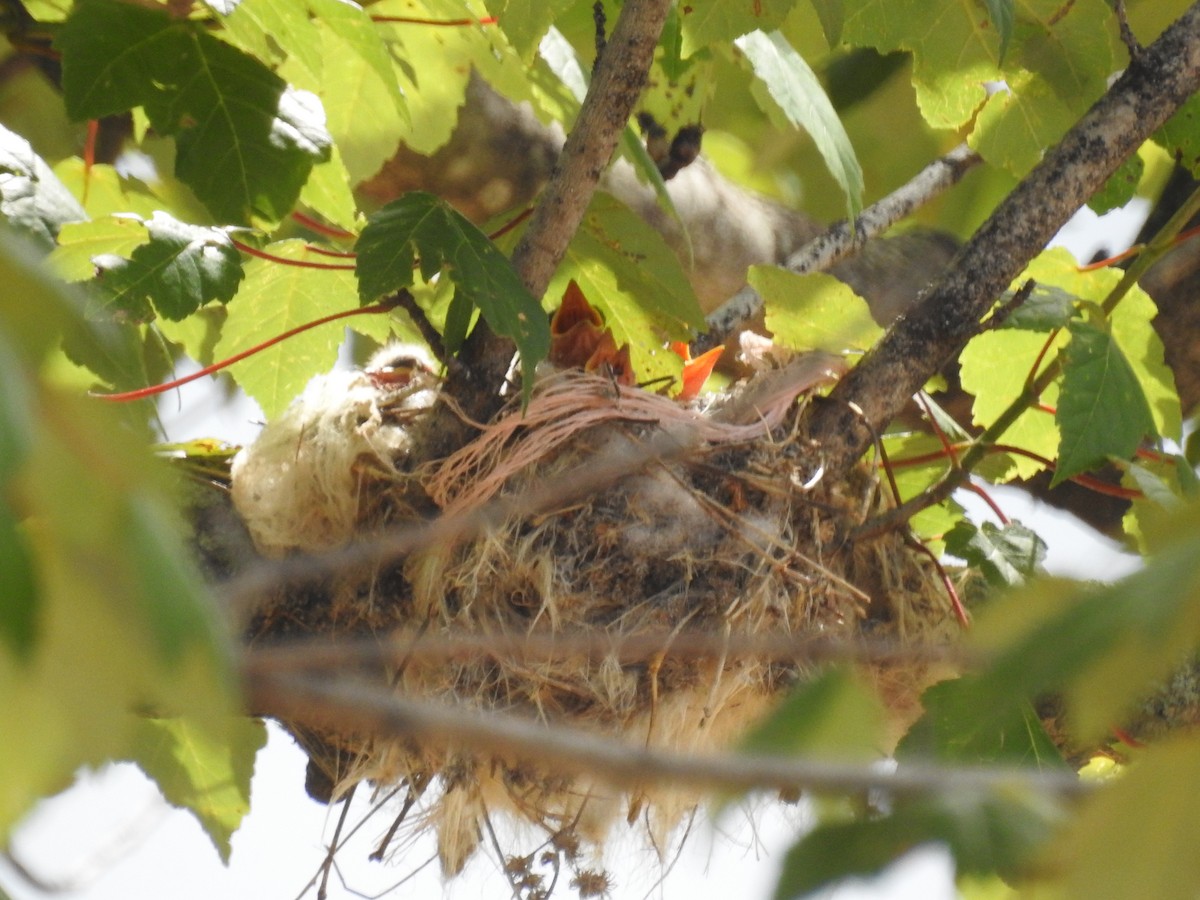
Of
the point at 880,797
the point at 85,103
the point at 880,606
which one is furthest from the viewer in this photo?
the point at 880,606

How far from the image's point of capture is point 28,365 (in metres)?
0.37

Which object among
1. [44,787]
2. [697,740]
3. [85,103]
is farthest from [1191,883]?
[85,103]

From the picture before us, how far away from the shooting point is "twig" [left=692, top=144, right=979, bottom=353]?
2.35 m

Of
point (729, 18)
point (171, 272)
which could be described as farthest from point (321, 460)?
point (729, 18)

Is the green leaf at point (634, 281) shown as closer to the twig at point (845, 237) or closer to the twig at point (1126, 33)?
the twig at point (845, 237)

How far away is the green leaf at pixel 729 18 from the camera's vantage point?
4.87 ft

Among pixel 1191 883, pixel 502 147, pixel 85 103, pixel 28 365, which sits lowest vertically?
A: pixel 1191 883

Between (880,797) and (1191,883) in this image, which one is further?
(880,797)

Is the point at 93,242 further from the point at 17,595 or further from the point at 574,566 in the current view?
the point at 17,595

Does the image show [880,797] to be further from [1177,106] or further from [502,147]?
[502,147]

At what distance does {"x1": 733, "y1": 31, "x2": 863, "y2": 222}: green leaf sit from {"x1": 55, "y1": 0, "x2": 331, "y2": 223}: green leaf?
1.79 feet

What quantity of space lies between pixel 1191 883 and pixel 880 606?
56.3 inches

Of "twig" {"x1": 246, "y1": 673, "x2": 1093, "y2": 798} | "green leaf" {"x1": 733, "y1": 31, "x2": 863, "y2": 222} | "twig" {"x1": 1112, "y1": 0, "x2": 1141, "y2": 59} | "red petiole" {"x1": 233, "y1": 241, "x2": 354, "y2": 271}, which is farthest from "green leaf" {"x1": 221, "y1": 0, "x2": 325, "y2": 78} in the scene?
"twig" {"x1": 246, "y1": 673, "x2": 1093, "y2": 798}

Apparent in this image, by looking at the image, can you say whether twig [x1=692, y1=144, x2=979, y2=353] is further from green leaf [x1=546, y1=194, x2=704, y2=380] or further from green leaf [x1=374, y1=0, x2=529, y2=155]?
green leaf [x1=374, y1=0, x2=529, y2=155]
